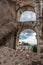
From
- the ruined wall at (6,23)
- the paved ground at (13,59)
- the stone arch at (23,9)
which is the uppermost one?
the stone arch at (23,9)

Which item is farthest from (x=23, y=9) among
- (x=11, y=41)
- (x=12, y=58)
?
(x=12, y=58)

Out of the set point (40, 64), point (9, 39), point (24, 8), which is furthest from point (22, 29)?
point (40, 64)

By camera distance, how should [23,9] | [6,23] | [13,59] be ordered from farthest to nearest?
[23,9] → [6,23] → [13,59]

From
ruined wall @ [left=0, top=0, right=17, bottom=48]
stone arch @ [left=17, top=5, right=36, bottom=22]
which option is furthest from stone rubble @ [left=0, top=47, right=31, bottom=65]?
stone arch @ [left=17, top=5, right=36, bottom=22]

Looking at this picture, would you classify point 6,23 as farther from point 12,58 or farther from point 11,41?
point 12,58

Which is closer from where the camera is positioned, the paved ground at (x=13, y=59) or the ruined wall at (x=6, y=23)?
the paved ground at (x=13, y=59)

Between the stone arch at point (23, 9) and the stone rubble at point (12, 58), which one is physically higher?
the stone arch at point (23, 9)

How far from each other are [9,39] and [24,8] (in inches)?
704

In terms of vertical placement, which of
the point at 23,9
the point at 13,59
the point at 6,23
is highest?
the point at 23,9

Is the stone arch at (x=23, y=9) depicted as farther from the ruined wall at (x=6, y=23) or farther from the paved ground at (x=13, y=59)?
the paved ground at (x=13, y=59)

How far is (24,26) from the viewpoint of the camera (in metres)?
21.7

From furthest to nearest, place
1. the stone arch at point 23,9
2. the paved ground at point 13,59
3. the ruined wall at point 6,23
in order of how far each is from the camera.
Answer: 1. the stone arch at point 23,9
2. the ruined wall at point 6,23
3. the paved ground at point 13,59

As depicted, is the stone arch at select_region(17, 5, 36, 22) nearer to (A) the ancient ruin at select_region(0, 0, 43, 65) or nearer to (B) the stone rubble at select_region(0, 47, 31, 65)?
(A) the ancient ruin at select_region(0, 0, 43, 65)

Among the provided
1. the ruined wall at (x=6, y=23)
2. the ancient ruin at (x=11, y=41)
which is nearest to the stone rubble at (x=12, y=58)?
the ancient ruin at (x=11, y=41)
